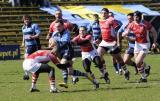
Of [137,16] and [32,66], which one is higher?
[137,16]

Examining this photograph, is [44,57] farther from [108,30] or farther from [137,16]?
[108,30]

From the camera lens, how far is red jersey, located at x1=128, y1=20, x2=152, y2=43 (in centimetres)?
1839

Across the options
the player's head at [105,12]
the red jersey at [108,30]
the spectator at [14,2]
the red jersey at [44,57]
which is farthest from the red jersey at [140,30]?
the spectator at [14,2]

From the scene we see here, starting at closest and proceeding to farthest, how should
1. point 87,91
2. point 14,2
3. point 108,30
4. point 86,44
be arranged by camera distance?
point 87,91 < point 86,44 < point 108,30 < point 14,2

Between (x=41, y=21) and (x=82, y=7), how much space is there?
3742mm

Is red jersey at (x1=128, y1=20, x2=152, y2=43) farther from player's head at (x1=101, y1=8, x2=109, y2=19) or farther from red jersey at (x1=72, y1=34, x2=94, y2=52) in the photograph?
red jersey at (x1=72, y1=34, x2=94, y2=52)

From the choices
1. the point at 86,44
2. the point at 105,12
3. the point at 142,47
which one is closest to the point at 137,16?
the point at 142,47

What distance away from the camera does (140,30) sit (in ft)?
60.4

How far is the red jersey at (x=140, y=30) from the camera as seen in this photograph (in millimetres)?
18391

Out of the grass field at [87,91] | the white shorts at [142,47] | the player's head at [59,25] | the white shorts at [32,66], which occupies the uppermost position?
the player's head at [59,25]

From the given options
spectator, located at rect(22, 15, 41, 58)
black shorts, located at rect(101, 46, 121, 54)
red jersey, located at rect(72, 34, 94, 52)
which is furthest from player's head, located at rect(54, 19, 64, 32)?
spectator, located at rect(22, 15, 41, 58)

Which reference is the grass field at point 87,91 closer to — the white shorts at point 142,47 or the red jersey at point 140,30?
the white shorts at point 142,47

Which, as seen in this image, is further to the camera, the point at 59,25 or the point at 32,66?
the point at 59,25

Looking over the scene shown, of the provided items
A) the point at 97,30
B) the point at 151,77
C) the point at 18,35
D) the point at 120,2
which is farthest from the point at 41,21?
the point at 151,77
